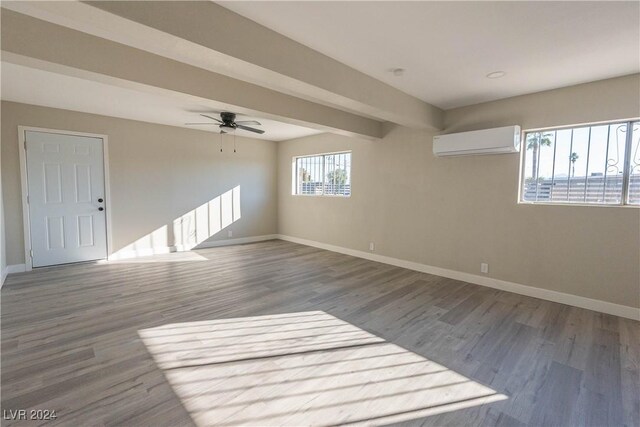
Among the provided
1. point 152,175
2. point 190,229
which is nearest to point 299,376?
point 190,229

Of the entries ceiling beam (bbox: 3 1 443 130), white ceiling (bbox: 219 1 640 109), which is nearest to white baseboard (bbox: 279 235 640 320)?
white ceiling (bbox: 219 1 640 109)

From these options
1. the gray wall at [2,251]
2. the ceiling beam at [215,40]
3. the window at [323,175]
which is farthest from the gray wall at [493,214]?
the gray wall at [2,251]

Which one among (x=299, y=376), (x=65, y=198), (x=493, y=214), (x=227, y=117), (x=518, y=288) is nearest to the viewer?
(x=299, y=376)

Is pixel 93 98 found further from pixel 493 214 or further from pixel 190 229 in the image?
pixel 493 214

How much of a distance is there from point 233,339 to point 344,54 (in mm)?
2803

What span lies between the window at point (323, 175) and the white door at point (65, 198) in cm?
400

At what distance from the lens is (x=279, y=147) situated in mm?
7461

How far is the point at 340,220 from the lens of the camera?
6.07 metres

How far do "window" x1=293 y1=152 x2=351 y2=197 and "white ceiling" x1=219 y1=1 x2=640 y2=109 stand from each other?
2.95 m

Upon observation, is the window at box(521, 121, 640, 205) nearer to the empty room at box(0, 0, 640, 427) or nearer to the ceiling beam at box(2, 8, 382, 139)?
the empty room at box(0, 0, 640, 427)

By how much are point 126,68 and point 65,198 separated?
11.5ft

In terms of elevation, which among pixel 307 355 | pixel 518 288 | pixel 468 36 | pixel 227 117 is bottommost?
pixel 307 355

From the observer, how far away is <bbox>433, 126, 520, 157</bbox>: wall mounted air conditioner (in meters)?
3.52

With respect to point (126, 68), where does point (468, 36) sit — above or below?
above
